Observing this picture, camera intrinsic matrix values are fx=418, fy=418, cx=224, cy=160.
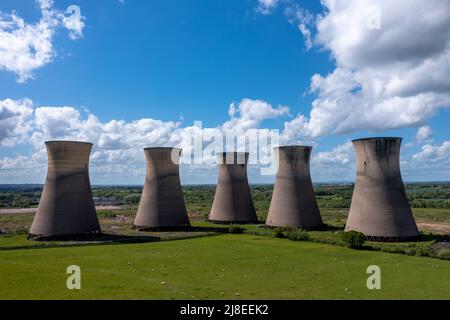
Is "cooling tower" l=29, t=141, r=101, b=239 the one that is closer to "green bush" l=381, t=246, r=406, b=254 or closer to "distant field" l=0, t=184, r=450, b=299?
"distant field" l=0, t=184, r=450, b=299

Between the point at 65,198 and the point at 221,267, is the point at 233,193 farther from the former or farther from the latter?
the point at 221,267

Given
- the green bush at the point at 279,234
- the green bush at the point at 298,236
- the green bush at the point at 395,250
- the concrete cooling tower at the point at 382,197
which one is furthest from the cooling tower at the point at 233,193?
the green bush at the point at 395,250

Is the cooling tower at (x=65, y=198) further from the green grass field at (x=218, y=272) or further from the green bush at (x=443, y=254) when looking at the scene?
the green bush at (x=443, y=254)

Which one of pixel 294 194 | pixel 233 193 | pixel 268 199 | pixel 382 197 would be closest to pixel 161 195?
pixel 233 193

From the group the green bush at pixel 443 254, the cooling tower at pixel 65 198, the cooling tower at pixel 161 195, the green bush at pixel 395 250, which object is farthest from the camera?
the cooling tower at pixel 161 195
